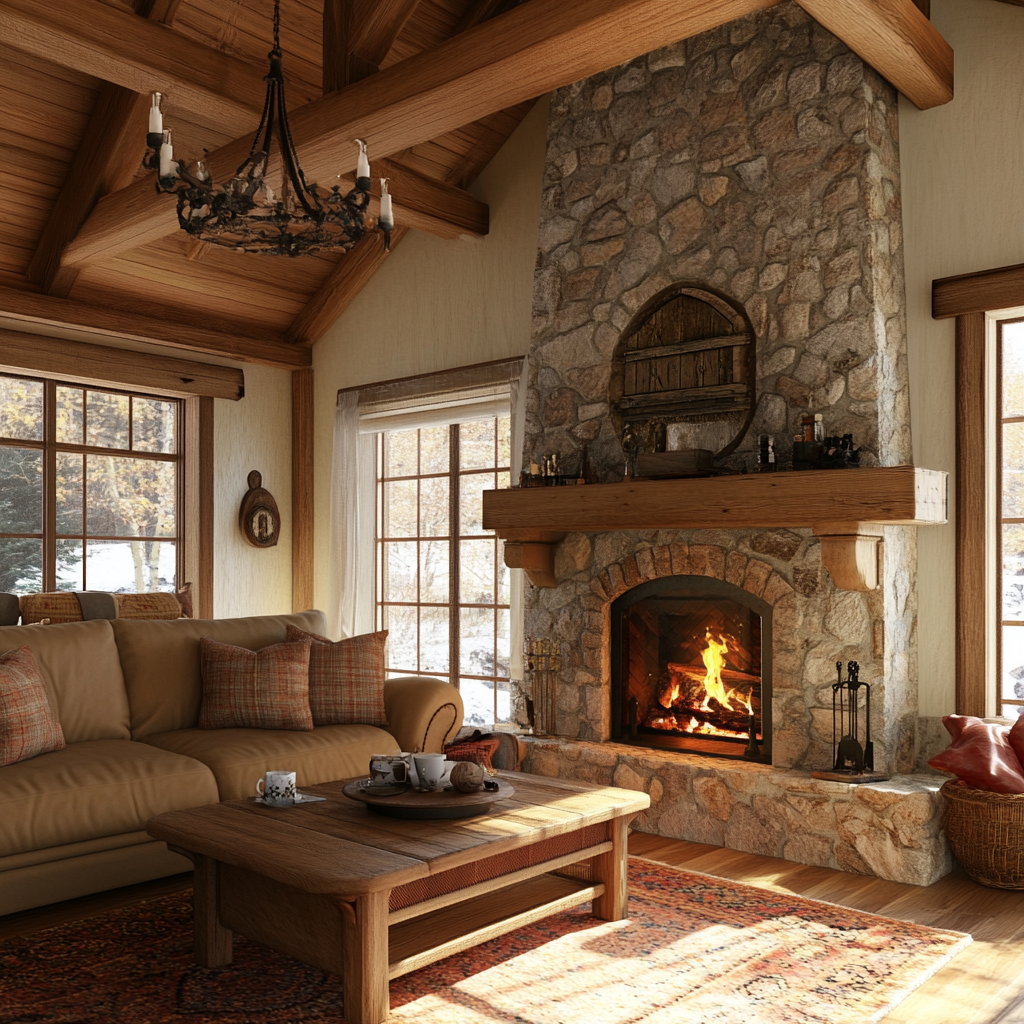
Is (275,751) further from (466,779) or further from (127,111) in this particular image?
(127,111)

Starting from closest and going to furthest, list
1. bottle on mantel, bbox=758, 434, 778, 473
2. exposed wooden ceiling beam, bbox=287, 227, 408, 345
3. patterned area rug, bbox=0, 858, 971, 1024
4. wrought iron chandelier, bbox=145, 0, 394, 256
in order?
patterned area rug, bbox=0, 858, 971, 1024, wrought iron chandelier, bbox=145, 0, 394, 256, bottle on mantel, bbox=758, 434, 778, 473, exposed wooden ceiling beam, bbox=287, 227, 408, 345

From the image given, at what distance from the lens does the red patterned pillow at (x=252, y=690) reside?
4059mm

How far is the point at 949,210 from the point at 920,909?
2.77 meters

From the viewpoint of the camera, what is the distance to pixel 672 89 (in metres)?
4.66

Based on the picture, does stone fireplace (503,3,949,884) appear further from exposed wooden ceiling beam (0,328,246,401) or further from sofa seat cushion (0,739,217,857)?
exposed wooden ceiling beam (0,328,246,401)

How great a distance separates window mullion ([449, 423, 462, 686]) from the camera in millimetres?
6262

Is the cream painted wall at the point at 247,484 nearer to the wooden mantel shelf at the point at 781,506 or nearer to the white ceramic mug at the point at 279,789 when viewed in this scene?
the wooden mantel shelf at the point at 781,506

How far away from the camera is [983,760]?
357 cm

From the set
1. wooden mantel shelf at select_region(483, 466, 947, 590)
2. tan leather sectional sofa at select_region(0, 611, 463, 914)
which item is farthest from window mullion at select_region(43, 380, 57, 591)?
wooden mantel shelf at select_region(483, 466, 947, 590)

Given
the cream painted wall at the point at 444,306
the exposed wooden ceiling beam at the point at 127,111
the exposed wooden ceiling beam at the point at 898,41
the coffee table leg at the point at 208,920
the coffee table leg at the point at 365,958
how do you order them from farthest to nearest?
the cream painted wall at the point at 444,306 < the exposed wooden ceiling beam at the point at 127,111 < the exposed wooden ceiling beam at the point at 898,41 < the coffee table leg at the point at 208,920 < the coffee table leg at the point at 365,958

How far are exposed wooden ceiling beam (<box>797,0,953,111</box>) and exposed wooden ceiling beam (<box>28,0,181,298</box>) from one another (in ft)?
10.3

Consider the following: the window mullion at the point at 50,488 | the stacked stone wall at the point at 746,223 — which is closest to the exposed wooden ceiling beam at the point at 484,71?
the stacked stone wall at the point at 746,223

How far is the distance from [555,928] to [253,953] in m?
0.92

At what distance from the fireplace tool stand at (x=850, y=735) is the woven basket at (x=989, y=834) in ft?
1.09
